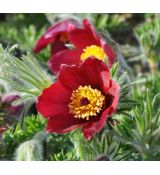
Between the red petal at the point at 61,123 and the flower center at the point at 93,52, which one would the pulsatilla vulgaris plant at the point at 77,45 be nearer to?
the flower center at the point at 93,52

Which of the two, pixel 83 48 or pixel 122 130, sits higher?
pixel 83 48

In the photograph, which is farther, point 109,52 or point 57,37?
point 57,37

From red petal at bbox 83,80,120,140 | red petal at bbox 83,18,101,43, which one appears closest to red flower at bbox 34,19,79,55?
red petal at bbox 83,18,101,43

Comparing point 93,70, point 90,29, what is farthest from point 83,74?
point 90,29

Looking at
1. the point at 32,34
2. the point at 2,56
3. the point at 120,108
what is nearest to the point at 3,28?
the point at 32,34

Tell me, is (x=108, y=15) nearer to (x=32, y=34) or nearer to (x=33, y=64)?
(x=32, y=34)

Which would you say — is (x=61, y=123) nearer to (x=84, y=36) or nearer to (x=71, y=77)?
(x=71, y=77)
